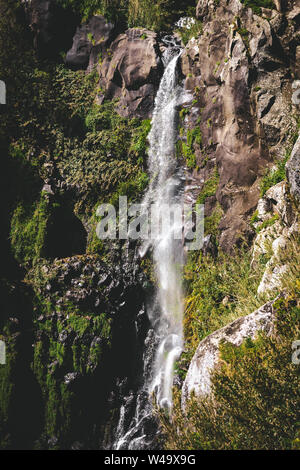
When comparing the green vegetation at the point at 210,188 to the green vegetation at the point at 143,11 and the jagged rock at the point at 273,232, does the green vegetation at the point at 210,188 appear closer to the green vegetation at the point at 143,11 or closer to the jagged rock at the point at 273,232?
the jagged rock at the point at 273,232

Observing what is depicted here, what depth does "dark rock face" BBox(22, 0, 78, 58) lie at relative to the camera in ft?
49.2

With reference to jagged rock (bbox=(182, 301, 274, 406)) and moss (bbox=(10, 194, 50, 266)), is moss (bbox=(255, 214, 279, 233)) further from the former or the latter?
moss (bbox=(10, 194, 50, 266))

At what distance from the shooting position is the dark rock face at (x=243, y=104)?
8500mm

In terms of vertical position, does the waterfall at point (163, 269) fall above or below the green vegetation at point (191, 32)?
below

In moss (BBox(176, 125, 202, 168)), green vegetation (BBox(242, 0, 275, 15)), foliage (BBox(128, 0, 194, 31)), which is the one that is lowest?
moss (BBox(176, 125, 202, 168))

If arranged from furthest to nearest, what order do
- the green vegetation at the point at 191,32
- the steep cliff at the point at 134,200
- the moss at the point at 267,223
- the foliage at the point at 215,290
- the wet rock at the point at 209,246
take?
the green vegetation at the point at 191,32 < the wet rock at the point at 209,246 < the moss at the point at 267,223 < the foliage at the point at 215,290 < the steep cliff at the point at 134,200

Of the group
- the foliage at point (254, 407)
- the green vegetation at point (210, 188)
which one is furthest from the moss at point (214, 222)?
the foliage at point (254, 407)

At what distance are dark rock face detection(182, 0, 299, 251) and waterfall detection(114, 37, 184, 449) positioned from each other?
4.39 ft

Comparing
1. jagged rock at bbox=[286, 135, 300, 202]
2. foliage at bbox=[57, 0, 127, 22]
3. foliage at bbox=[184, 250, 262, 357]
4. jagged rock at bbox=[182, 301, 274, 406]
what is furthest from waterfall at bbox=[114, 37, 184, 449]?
jagged rock at bbox=[286, 135, 300, 202]

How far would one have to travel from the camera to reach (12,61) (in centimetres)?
1469

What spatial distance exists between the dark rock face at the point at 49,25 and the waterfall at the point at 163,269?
483 centimetres

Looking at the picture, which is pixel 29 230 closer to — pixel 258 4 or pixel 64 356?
pixel 64 356

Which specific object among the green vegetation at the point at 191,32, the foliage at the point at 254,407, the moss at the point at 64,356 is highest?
the green vegetation at the point at 191,32

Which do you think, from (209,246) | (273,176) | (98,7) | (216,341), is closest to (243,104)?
(273,176)
